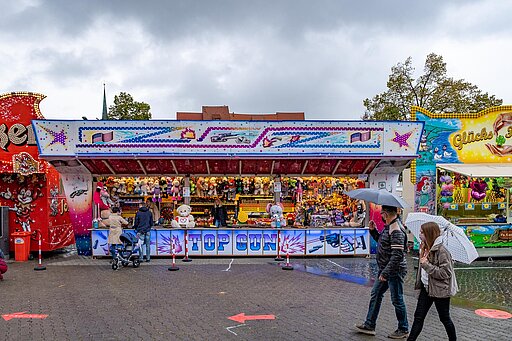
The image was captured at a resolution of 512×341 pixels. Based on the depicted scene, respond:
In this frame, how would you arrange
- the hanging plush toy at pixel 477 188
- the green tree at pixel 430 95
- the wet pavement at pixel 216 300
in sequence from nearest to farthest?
the wet pavement at pixel 216 300 < the hanging plush toy at pixel 477 188 < the green tree at pixel 430 95

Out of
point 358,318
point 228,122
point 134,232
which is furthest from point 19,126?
point 358,318

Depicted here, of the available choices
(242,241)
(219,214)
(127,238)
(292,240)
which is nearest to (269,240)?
(292,240)

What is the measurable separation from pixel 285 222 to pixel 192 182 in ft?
10.9

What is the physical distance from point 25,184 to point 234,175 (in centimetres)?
649

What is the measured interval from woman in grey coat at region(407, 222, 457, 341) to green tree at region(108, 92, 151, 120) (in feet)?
125

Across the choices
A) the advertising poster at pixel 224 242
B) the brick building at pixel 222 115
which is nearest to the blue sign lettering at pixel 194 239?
the advertising poster at pixel 224 242

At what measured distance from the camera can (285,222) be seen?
14297 mm

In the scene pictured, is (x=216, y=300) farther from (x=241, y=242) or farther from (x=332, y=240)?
(x=332, y=240)

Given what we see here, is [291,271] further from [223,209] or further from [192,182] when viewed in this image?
[192,182]

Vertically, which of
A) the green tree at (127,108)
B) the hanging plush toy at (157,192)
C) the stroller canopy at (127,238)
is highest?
the green tree at (127,108)

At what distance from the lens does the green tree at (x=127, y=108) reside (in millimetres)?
41469

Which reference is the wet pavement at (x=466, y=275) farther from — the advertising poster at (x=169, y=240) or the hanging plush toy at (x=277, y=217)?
the advertising poster at (x=169, y=240)

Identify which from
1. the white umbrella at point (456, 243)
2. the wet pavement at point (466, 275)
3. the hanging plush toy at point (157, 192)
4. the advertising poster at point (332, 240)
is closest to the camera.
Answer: the white umbrella at point (456, 243)

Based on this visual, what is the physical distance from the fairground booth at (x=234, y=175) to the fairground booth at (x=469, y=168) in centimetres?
171
